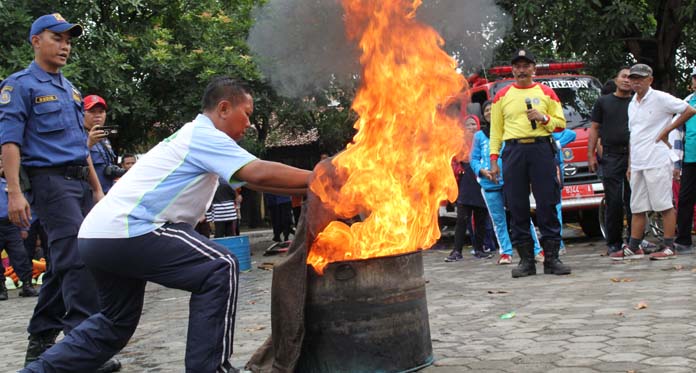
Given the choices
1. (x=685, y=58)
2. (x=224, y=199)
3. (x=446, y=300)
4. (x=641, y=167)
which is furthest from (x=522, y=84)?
(x=685, y=58)

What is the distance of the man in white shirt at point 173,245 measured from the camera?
3973mm

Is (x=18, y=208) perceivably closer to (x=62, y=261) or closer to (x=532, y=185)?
(x=62, y=261)

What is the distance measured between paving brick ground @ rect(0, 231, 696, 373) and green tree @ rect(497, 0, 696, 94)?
711cm

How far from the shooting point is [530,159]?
8008 millimetres

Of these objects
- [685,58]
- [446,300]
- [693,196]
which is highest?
[685,58]

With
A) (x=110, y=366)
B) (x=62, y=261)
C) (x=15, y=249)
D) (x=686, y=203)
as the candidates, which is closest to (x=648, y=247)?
(x=686, y=203)

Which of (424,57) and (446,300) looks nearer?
(424,57)

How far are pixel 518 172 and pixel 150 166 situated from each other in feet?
15.8

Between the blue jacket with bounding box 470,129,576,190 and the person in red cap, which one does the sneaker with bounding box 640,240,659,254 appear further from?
the person in red cap

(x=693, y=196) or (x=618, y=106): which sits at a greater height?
(x=618, y=106)

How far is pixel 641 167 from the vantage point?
350 inches

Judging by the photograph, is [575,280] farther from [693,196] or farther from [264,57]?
[264,57]

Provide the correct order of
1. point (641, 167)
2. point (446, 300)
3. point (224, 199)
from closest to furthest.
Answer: point (446, 300), point (641, 167), point (224, 199)

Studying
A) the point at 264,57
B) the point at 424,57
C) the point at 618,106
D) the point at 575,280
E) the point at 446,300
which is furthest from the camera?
the point at 264,57
